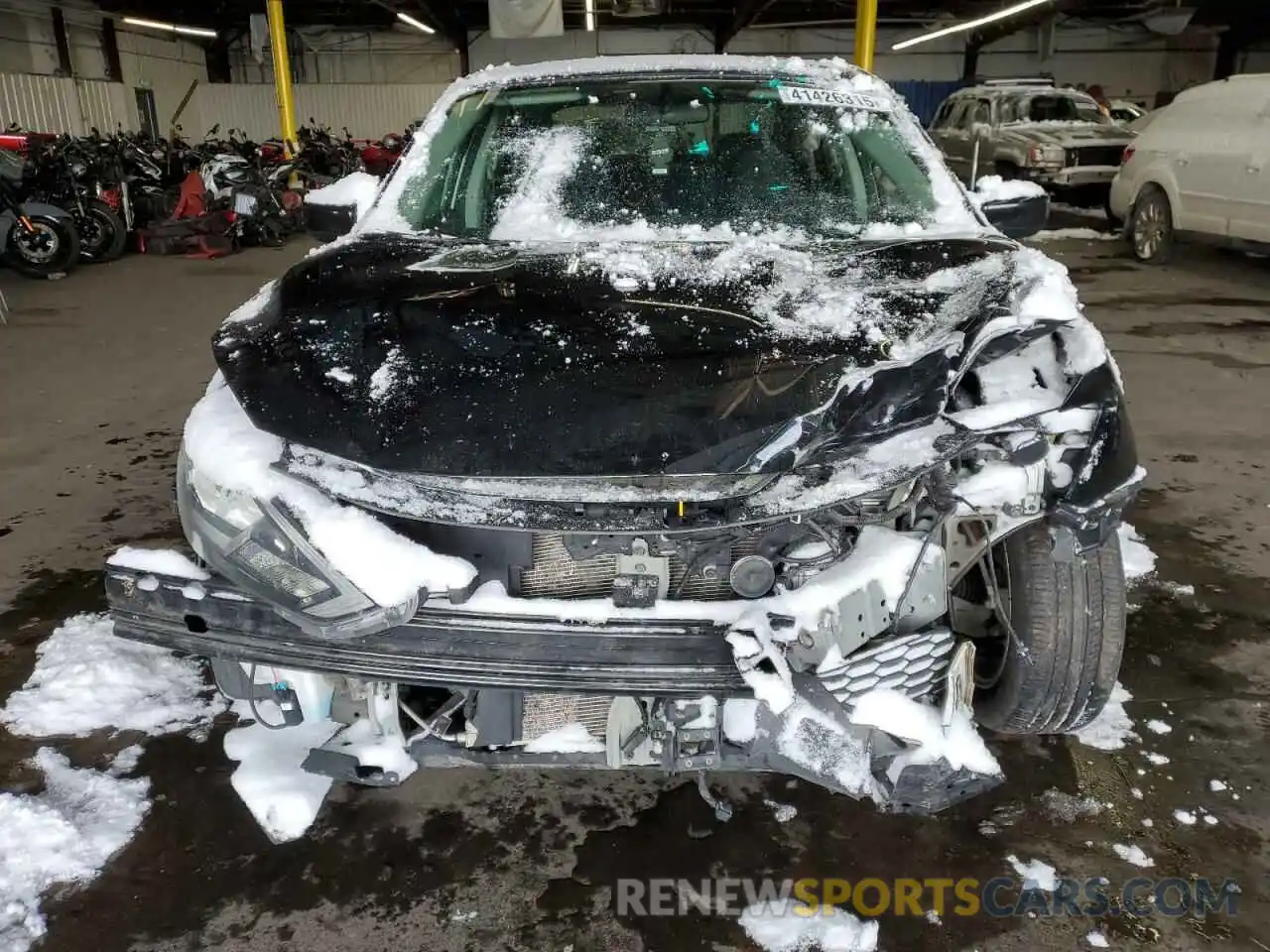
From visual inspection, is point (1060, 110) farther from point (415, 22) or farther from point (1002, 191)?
point (415, 22)

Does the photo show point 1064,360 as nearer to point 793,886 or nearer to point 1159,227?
point 793,886

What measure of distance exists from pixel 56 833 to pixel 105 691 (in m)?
0.57

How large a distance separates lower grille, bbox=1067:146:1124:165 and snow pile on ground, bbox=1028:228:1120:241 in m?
0.82

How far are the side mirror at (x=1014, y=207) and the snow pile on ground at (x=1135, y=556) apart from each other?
116cm

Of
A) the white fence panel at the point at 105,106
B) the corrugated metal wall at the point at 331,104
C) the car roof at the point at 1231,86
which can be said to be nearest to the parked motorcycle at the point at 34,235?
the car roof at the point at 1231,86

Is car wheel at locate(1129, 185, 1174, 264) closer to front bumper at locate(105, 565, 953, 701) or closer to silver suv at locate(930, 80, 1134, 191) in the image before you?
silver suv at locate(930, 80, 1134, 191)

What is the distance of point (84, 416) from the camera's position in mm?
5008

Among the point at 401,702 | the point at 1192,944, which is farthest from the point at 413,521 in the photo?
the point at 1192,944

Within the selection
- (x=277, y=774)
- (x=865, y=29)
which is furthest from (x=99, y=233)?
(x=277, y=774)

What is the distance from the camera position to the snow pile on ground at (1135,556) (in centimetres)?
321

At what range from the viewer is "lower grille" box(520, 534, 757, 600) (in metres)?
1.74

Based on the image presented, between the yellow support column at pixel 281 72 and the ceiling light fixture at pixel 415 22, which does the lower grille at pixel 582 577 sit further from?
the ceiling light fixture at pixel 415 22

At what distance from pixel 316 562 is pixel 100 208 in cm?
983

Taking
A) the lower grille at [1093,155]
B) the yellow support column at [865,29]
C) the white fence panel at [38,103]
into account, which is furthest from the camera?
the white fence panel at [38,103]
